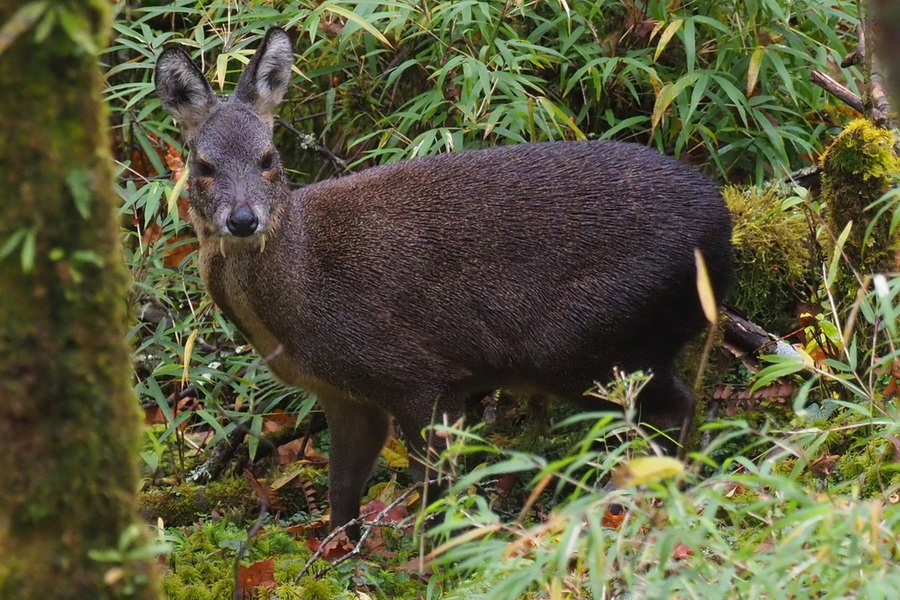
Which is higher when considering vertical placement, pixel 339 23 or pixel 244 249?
pixel 339 23

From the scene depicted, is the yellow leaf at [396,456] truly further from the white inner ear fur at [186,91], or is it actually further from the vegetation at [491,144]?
the white inner ear fur at [186,91]

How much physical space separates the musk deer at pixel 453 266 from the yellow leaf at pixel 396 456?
81 centimetres

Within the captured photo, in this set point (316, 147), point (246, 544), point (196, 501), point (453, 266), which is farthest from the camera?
point (316, 147)

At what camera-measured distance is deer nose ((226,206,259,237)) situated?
4.68 meters

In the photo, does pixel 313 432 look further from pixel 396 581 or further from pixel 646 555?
pixel 646 555

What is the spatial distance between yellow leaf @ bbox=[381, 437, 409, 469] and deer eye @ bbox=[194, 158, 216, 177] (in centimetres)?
169

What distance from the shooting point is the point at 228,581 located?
440 centimetres

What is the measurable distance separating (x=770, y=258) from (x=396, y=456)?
2.12 metres

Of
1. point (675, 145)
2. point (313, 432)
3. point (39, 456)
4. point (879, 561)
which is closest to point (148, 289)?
point (313, 432)

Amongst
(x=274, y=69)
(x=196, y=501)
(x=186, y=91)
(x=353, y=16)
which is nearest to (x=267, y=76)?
(x=274, y=69)

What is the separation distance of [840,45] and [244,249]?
11.1 feet

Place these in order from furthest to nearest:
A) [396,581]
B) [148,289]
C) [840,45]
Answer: [840,45]
[148,289]
[396,581]

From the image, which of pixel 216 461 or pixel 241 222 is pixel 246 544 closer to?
pixel 241 222

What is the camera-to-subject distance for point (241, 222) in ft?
15.4
